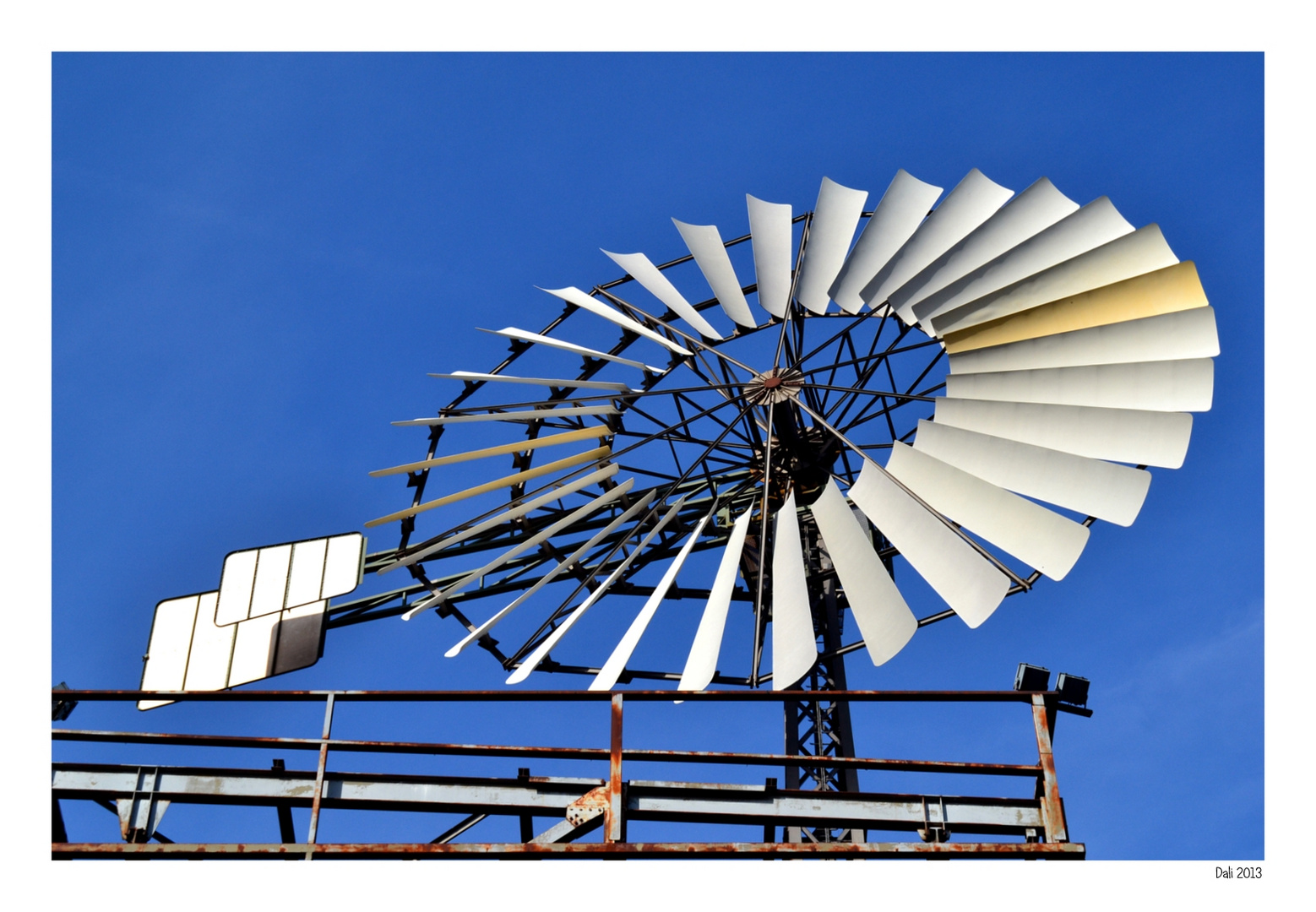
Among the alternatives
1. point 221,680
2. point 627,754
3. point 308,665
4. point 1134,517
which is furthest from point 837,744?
point 221,680

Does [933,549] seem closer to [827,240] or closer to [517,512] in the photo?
[827,240]

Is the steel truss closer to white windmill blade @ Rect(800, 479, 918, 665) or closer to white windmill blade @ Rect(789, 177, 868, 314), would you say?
white windmill blade @ Rect(800, 479, 918, 665)

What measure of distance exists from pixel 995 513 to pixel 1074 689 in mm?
1651

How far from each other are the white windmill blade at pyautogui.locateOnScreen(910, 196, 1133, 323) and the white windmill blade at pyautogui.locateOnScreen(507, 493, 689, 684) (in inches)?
130

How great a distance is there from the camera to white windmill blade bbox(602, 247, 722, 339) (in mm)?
13180

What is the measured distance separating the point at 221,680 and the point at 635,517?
172 inches

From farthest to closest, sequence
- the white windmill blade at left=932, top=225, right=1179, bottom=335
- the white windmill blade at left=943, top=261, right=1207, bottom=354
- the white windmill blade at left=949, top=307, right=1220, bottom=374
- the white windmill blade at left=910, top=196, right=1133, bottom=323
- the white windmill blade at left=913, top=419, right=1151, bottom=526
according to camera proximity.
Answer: the white windmill blade at left=910, top=196, right=1133, bottom=323, the white windmill blade at left=932, top=225, right=1179, bottom=335, the white windmill blade at left=943, top=261, right=1207, bottom=354, the white windmill blade at left=949, top=307, right=1220, bottom=374, the white windmill blade at left=913, top=419, right=1151, bottom=526

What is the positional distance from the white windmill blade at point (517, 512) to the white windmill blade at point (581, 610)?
28.6 inches

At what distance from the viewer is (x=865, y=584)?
10.5m

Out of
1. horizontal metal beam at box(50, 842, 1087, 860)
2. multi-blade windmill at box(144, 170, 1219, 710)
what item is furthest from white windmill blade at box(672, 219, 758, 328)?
horizontal metal beam at box(50, 842, 1087, 860)

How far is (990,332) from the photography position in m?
11.8

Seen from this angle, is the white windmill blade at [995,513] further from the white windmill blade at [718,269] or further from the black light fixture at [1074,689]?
the white windmill blade at [718,269]

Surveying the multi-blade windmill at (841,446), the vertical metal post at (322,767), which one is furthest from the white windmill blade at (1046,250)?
the vertical metal post at (322,767)

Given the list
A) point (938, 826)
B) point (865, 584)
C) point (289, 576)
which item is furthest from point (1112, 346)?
point (289, 576)
